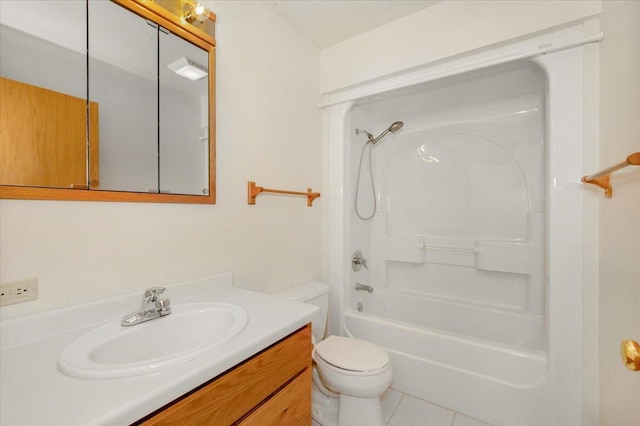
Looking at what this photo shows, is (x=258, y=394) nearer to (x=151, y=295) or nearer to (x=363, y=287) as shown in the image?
(x=151, y=295)

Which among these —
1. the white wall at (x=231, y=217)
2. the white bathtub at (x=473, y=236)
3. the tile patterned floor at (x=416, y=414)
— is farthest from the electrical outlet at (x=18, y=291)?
the white bathtub at (x=473, y=236)

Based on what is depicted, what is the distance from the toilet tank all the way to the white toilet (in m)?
0.02

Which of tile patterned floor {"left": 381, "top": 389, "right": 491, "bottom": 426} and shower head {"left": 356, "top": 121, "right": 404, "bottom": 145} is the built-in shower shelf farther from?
tile patterned floor {"left": 381, "top": 389, "right": 491, "bottom": 426}

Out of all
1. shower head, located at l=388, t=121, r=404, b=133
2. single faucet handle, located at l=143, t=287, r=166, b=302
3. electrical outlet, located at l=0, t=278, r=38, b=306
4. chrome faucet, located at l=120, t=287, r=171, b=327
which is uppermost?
shower head, located at l=388, t=121, r=404, b=133

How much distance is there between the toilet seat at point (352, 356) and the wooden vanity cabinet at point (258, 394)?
0.33m

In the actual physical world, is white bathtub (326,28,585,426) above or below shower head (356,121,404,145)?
below

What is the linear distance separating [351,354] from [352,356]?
0.02m

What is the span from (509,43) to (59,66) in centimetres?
203

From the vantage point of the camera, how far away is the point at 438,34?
5.58 ft

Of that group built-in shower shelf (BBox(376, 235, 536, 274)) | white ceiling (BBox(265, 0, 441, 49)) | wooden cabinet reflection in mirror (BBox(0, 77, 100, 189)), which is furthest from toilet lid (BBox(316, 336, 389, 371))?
white ceiling (BBox(265, 0, 441, 49))

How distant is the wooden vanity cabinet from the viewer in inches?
26.7

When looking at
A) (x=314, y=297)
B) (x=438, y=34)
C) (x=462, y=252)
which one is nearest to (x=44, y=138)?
(x=314, y=297)

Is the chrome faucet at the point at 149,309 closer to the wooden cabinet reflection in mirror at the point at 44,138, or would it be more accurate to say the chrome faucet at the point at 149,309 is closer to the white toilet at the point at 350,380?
the wooden cabinet reflection in mirror at the point at 44,138

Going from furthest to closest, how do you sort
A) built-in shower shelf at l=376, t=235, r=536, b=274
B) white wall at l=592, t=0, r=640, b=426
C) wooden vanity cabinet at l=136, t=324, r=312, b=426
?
1. built-in shower shelf at l=376, t=235, r=536, b=274
2. white wall at l=592, t=0, r=640, b=426
3. wooden vanity cabinet at l=136, t=324, r=312, b=426
